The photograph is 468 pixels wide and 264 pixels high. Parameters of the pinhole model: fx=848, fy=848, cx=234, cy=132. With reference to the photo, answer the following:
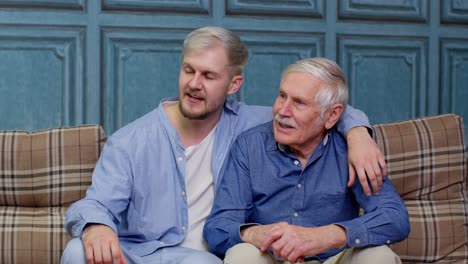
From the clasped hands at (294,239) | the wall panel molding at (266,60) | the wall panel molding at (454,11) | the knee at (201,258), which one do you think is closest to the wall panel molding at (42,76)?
the wall panel molding at (266,60)

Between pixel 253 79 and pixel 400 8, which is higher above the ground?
pixel 400 8

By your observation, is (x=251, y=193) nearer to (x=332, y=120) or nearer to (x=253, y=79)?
(x=332, y=120)

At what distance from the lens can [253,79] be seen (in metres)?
3.42

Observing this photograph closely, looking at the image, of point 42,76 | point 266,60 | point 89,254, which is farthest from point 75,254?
point 266,60

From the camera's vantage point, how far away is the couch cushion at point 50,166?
2.74 meters

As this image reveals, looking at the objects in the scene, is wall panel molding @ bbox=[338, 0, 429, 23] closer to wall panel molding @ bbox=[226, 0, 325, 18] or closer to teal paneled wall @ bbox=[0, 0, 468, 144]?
teal paneled wall @ bbox=[0, 0, 468, 144]

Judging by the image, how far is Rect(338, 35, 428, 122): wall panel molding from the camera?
140 inches

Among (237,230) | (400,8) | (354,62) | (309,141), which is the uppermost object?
(400,8)

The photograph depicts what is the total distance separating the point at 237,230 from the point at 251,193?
7.7 inches

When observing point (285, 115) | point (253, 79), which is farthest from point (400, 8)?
point (285, 115)

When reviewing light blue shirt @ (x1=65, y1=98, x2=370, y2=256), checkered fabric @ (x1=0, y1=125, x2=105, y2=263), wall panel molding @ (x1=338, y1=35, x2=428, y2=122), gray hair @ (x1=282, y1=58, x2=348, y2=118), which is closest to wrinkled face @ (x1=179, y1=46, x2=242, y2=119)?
light blue shirt @ (x1=65, y1=98, x2=370, y2=256)

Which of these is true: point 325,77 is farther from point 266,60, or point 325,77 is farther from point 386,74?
point 386,74

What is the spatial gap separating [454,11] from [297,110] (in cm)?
153

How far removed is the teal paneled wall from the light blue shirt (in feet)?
2.50
